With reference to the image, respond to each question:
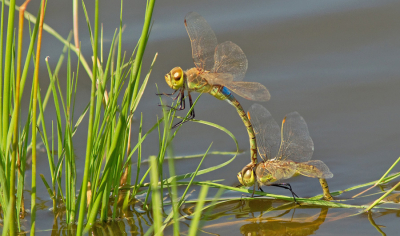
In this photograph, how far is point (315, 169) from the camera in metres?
2.07

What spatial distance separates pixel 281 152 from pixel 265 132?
14 centimetres

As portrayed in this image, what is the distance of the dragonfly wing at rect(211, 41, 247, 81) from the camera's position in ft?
7.03

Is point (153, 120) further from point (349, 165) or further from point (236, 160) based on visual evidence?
point (349, 165)

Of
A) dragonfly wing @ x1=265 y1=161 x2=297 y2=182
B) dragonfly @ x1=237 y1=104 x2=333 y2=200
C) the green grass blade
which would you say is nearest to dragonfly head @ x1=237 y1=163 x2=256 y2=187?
dragonfly @ x1=237 y1=104 x2=333 y2=200

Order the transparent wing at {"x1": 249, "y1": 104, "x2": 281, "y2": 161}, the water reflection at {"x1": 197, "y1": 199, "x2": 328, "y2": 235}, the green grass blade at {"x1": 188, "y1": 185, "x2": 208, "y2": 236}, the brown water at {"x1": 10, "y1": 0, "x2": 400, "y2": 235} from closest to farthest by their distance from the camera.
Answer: the green grass blade at {"x1": 188, "y1": 185, "x2": 208, "y2": 236} → the water reflection at {"x1": 197, "y1": 199, "x2": 328, "y2": 235} → the brown water at {"x1": 10, "y1": 0, "x2": 400, "y2": 235} → the transparent wing at {"x1": 249, "y1": 104, "x2": 281, "y2": 161}

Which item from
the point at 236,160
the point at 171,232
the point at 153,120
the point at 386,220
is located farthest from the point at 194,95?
the point at 386,220

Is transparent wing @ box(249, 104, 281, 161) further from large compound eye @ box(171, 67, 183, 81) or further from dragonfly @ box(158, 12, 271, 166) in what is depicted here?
large compound eye @ box(171, 67, 183, 81)

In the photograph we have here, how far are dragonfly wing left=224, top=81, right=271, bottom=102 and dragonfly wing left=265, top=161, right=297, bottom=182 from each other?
0.36 m

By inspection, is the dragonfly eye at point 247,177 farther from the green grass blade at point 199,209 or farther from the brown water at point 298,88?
the green grass blade at point 199,209

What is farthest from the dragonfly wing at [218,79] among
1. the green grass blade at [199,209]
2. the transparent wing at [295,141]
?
the green grass blade at [199,209]

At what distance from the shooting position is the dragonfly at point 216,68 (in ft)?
6.66

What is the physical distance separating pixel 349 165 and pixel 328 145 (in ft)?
0.81

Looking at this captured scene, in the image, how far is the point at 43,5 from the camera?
1439 millimetres

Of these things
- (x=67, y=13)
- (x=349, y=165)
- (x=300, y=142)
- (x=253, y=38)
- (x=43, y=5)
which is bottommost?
(x=349, y=165)
